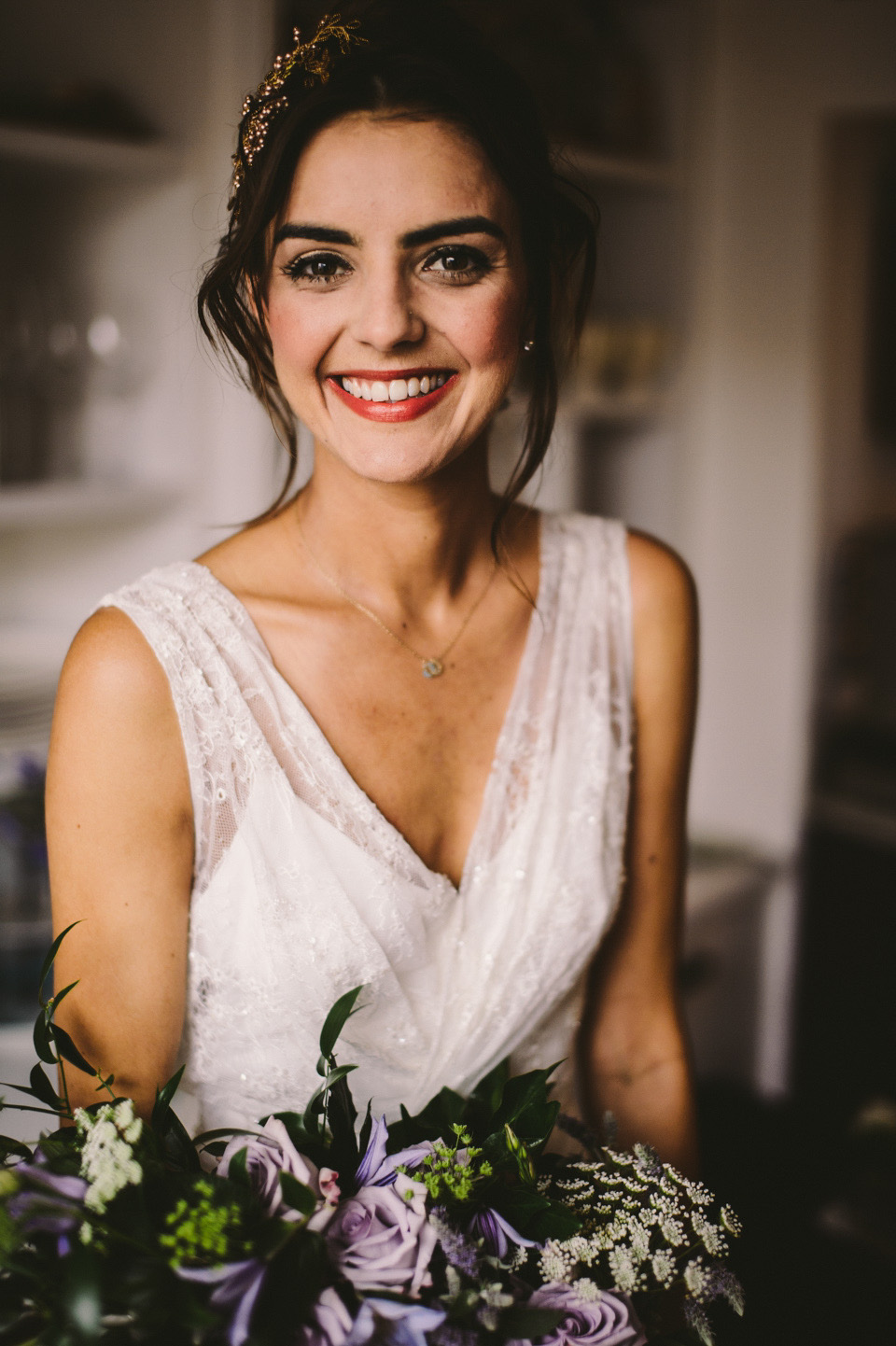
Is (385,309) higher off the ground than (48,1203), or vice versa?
(385,309)

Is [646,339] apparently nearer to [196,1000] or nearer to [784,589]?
[784,589]

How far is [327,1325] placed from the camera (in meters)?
0.78

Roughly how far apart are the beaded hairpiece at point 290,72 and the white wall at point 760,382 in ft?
7.36

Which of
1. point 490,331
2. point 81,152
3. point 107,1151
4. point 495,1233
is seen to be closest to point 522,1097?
point 495,1233

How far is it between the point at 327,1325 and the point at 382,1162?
15 centimetres

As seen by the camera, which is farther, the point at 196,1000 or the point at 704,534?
the point at 704,534

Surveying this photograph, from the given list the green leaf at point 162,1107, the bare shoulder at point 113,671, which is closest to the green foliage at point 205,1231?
the green leaf at point 162,1107

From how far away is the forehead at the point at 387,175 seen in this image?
115 centimetres

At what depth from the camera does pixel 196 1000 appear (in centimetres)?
126

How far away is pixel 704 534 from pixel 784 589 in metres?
0.27

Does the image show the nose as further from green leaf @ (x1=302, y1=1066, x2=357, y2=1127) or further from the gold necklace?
green leaf @ (x1=302, y1=1066, x2=357, y2=1127)

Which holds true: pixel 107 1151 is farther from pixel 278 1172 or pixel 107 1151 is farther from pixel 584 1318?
pixel 584 1318

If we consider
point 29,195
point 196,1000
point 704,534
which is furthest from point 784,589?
point 196,1000

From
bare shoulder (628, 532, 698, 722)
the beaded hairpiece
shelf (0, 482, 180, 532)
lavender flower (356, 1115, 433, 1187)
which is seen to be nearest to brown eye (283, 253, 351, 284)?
the beaded hairpiece
